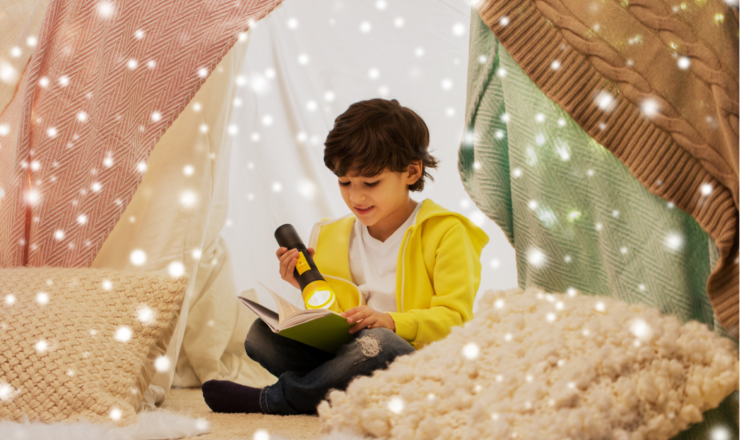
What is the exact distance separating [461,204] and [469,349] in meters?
0.90

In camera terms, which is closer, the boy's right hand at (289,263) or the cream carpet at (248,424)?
the cream carpet at (248,424)

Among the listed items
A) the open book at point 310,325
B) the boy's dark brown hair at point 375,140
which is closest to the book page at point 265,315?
the open book at point 310,325

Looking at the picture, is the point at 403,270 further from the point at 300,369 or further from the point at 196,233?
the point at 196,233

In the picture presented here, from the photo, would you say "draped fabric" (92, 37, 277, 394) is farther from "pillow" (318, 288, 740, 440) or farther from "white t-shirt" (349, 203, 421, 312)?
"pillow" (318, 288, 740, 440)

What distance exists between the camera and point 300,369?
1.06 metres

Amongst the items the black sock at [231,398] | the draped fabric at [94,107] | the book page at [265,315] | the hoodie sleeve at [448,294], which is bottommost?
the black sock at [231,398]

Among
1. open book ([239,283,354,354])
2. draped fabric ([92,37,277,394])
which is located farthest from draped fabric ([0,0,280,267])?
open book ([239,283,354,354])

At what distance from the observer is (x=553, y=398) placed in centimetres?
63

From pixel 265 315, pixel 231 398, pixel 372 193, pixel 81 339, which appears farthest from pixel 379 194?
pixel 81 339

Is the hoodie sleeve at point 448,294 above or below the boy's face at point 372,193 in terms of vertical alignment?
below

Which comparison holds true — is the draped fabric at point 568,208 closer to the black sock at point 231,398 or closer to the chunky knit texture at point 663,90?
the chunky knit texture at point 663,90

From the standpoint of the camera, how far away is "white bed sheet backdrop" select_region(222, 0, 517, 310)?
154cm

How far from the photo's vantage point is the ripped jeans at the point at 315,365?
3.00ft

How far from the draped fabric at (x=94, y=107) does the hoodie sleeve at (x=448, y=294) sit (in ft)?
1.93
